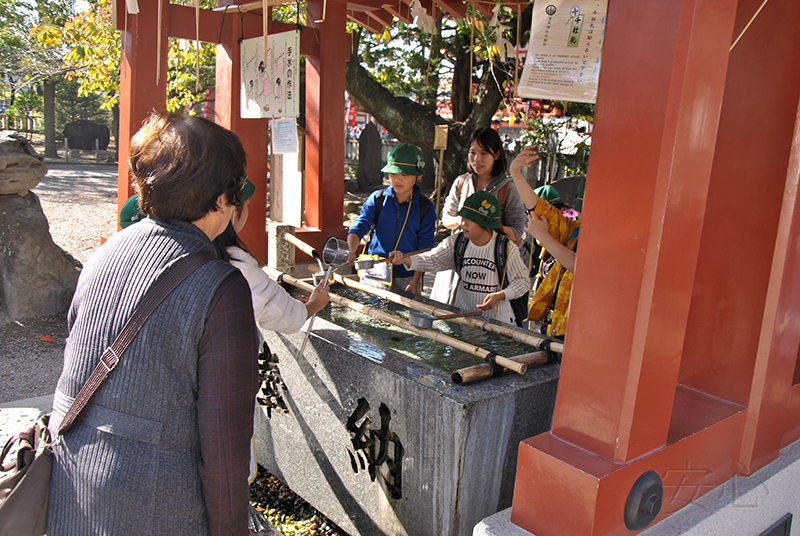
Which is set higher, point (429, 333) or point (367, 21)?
point (367, 21)

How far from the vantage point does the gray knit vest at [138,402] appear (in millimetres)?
1333

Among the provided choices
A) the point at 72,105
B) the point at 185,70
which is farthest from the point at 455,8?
the point at 72,105

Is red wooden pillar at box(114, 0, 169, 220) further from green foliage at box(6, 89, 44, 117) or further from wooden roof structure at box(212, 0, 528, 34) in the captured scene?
green foliage at box(6, 89, 44, 117)

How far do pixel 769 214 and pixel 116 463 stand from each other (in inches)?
88.2

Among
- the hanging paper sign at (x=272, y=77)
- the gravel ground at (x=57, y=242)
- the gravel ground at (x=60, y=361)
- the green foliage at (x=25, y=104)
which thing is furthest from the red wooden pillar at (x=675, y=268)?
the green foliage at (x=25, y=104)

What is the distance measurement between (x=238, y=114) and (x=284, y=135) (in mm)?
668

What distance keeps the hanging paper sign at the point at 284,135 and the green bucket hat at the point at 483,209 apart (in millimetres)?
1841

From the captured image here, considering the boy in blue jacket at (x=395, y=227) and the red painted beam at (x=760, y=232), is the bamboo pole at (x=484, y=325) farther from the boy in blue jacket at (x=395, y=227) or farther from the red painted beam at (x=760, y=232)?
the red painted beam at (x=760, y=232)

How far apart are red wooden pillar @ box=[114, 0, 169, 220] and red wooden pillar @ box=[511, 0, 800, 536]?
3.96 metres

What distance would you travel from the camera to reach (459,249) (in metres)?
3.40

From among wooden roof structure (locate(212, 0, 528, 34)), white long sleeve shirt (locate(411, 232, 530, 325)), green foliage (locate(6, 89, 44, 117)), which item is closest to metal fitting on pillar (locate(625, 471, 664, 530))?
white long sleeve shirt (locate(411, 232, 530, 325))

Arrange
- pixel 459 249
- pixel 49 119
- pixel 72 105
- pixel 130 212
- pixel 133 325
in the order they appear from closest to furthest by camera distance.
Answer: pixel 133 325, pixel 130 212, pixel 459 249, pixel 49 119, pixel 72 105

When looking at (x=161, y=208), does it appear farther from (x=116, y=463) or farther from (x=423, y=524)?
(x=423, y=524)

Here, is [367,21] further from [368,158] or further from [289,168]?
[368,158]
